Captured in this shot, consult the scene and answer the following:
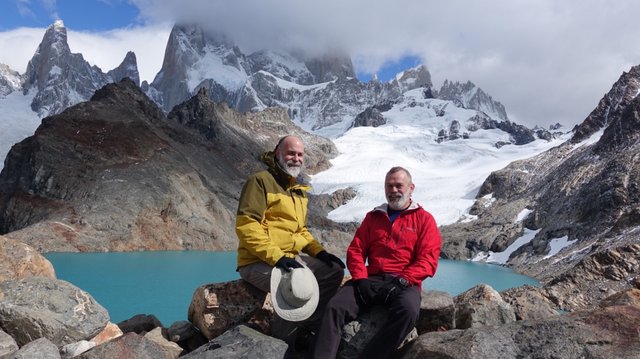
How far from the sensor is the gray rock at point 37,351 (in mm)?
6352

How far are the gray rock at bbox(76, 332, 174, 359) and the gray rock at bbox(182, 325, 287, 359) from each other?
2.30ft

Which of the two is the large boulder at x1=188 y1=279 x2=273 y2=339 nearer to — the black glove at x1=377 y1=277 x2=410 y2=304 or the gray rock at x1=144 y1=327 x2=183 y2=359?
the gray rock at x1=144 y1=327 x2=183 y2=359

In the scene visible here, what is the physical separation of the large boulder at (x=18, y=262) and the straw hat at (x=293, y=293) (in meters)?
6.26

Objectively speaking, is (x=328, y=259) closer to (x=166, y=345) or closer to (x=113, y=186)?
(x=166, y=345)

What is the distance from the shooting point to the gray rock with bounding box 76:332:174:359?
654 centimetres

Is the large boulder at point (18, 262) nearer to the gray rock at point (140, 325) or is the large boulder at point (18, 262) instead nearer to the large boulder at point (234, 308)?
the gray rock at point (140, 325)

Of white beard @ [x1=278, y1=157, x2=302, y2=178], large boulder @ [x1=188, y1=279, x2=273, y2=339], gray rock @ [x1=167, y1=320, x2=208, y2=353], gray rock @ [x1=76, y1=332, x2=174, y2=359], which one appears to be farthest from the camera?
gray rock @ [x1=167, y1=320, x2=208, y2=353]

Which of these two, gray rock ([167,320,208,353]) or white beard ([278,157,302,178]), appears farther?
gray rock ([167,320,208,353])

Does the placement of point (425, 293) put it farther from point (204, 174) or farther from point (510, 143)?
point (510, 143)

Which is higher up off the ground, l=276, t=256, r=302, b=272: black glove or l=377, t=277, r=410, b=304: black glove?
l=276, t=256, r=302, b=272: black glove

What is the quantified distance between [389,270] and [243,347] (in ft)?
6.99

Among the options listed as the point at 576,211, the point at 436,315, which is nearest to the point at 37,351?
the point at 436,315

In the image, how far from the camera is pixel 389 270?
678 centimetres

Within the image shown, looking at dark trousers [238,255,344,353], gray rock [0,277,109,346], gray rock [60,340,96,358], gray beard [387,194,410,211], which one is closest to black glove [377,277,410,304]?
dark trousers [238,255,344,353]
